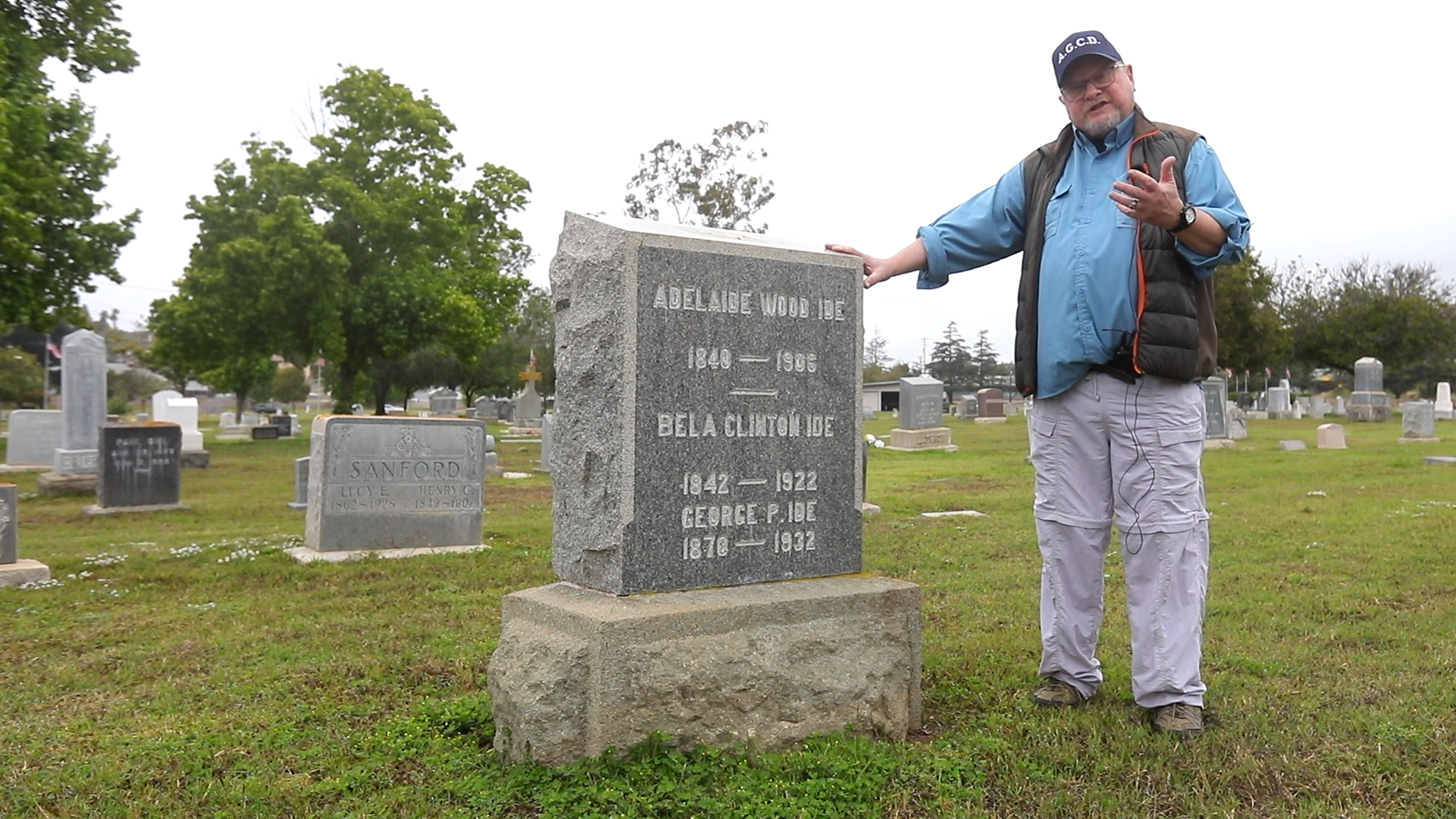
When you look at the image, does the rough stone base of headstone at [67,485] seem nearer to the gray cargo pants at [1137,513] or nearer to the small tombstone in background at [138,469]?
the small tombstone in background at [138,469]

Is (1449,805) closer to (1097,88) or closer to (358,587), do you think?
(1097,88)

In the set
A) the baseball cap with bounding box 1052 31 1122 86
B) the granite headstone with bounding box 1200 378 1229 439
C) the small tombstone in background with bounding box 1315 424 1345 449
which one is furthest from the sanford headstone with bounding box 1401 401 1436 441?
the baseball cap with bounding box 1052 31 1122 86

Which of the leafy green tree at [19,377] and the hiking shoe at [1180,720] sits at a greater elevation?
the leafy green tree at [19,377]

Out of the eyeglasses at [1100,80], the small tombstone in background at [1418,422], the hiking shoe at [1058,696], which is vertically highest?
the eyeglasses at [1100,80]

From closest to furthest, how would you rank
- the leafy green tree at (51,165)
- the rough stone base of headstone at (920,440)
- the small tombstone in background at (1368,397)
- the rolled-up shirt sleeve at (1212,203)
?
1. the rolled-up shirt sleeve at (1212,203)
2. the leafy green tree at (51,165)
3. the rough stone base of headstone at (920,440)
4. the small tombstone in background at (1368,397)

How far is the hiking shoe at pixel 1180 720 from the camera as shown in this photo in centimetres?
313

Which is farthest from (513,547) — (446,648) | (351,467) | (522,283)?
(522,283)

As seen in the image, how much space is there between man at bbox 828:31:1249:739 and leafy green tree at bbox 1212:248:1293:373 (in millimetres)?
31055

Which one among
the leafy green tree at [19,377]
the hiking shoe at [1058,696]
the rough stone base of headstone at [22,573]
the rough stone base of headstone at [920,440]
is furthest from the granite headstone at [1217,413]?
the leafy green tree at [19,377]

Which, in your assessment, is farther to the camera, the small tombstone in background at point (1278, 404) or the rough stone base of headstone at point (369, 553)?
the small tombstone in background at point (1278, 404)

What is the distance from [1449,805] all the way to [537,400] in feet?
100

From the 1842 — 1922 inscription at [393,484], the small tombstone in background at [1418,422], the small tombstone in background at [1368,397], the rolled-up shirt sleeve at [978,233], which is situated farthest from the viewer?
the small tombstone in background at [1368,397]

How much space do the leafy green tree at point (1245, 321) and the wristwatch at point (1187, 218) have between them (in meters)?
31.3

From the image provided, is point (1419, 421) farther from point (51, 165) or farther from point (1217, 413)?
point (51, 165)
